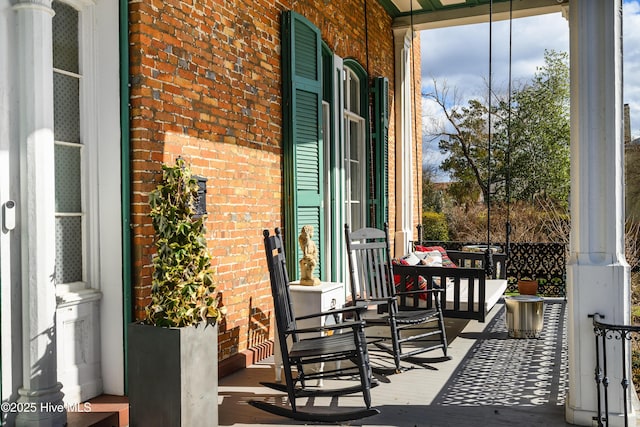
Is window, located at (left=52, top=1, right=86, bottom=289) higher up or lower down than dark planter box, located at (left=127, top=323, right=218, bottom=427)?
higher up

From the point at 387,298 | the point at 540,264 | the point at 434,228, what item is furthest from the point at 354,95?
the point at 434,228

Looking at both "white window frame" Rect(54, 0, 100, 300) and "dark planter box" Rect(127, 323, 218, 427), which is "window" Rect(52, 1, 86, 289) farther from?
"dark planter box" Rect(127, 323, 218, 427)

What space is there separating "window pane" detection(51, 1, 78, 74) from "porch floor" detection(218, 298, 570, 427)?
227cm

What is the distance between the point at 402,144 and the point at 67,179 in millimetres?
6165

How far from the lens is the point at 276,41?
536 cm

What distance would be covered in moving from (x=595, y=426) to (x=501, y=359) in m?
1.61

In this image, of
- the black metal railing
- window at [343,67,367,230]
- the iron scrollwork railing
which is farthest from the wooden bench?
the black metal railing

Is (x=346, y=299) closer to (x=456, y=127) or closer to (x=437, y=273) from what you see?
(x=437, y=273)

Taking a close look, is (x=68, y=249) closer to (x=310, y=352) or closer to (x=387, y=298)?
(x=310, y=352)

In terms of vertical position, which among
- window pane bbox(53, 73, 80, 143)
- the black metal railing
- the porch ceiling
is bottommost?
the black metal railing

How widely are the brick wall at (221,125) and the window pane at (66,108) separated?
323mm

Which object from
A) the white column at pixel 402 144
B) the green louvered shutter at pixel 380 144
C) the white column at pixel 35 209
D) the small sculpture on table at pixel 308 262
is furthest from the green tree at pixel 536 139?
the white column at pixel 35 209

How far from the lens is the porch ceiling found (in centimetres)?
812

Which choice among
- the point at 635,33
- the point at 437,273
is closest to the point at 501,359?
the point at 437,273
